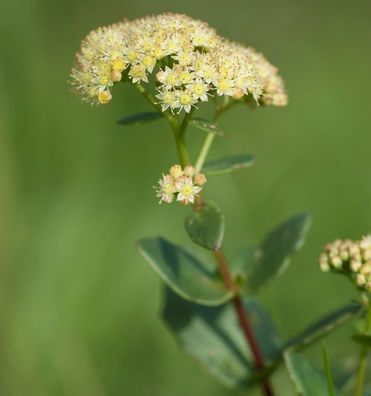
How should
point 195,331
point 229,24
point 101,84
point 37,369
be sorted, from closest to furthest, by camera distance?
point 101,84
point 195,331
point 37,369
point 229,24

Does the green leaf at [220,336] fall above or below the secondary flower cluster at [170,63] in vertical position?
below

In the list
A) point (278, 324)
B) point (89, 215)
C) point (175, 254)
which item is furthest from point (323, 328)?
point (89, 215)

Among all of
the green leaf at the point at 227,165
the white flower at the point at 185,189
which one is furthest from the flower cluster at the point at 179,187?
the green leaf at the point at 227,165

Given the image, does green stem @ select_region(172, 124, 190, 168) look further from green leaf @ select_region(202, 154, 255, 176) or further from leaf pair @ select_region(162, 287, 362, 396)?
leaf pair @ select_region(162, 287, 362, 396)

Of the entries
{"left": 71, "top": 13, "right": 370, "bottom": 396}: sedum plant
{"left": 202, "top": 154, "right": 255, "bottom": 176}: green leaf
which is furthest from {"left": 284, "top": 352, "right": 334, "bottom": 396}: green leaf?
{"left": 202, "top": 154, "right": 255, "bottom": 176}: green leaf

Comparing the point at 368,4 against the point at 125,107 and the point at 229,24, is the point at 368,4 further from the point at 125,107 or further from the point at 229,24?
the point at 125,107

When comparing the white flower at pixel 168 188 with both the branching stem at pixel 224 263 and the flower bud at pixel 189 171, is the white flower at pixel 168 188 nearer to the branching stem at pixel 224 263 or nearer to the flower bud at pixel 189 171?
the flower bud at pixel 189 171

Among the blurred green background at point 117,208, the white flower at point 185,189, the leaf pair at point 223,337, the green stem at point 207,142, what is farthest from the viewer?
the blurred green background at point 117,208
